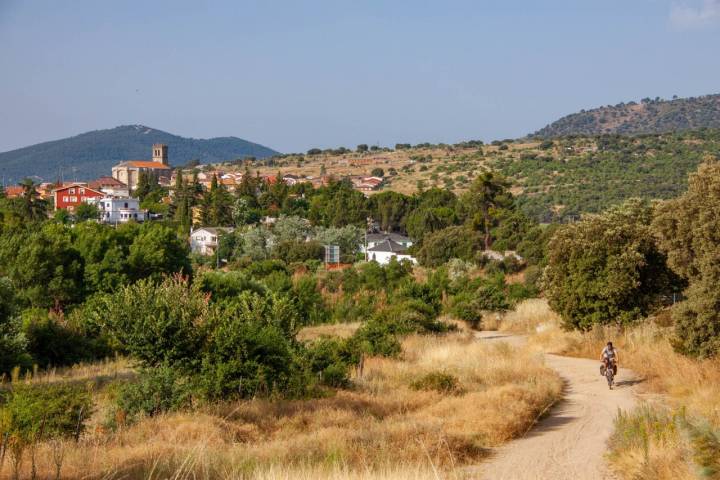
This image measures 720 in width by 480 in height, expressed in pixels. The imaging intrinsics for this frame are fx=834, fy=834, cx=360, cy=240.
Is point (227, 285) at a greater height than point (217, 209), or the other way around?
point (217, 209)

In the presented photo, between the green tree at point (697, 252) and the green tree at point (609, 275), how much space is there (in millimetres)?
2966

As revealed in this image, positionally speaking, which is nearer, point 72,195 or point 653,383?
point 653,383

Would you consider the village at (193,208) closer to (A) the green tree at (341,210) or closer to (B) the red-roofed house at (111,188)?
(B) the red-roofed house at (111,188)

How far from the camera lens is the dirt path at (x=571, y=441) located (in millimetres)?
10701

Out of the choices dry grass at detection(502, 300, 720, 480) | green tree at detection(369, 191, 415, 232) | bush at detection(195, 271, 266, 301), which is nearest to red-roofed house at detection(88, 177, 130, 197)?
green tree at detection(369, 191, 415, 232)

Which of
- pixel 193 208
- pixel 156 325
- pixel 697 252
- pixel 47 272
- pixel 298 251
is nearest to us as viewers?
pixel 156 325

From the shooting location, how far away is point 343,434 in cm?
1107

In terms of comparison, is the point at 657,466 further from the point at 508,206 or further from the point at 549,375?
the point at 508,206

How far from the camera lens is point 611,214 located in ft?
87.1

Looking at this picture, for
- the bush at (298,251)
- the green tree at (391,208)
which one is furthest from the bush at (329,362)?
the green tree at (391,208)

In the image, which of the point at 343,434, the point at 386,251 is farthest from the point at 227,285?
the point at 343,434

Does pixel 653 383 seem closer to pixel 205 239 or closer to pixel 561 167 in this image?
pixel 205 239

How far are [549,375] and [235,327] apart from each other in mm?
7596

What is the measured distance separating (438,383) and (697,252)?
7353 millimetres
